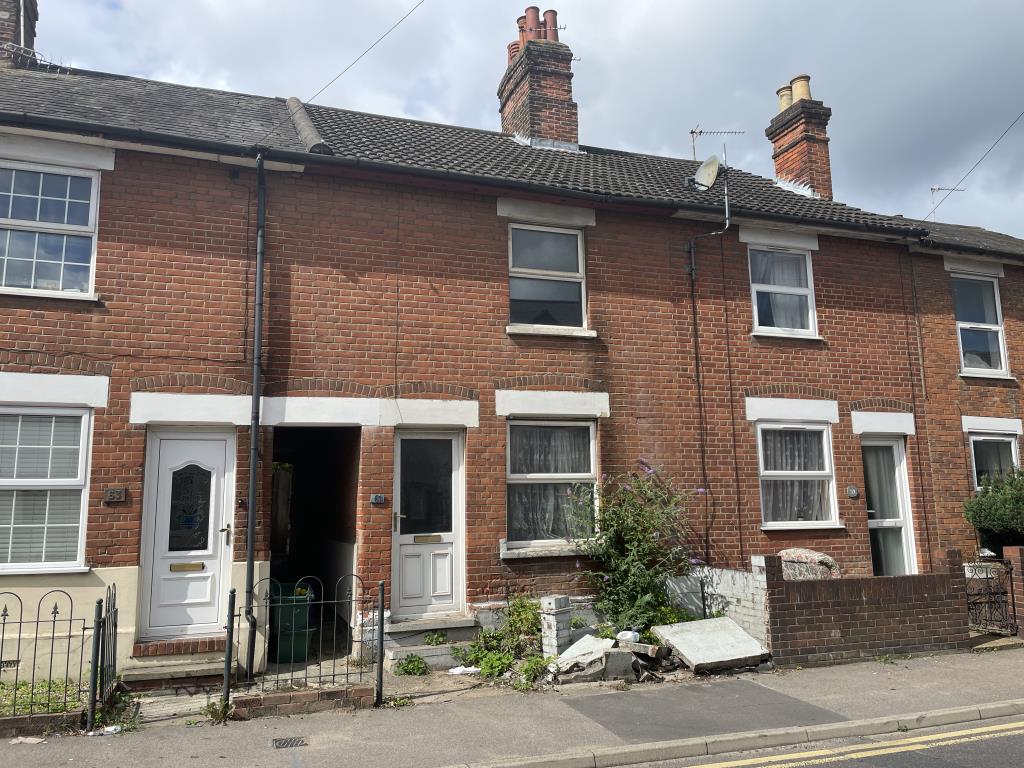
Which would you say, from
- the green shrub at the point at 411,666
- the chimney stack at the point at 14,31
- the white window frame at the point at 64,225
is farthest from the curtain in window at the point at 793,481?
the chimney stack at the point at 14,31

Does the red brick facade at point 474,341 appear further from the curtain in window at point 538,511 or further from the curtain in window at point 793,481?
the curtain in window at point 538,511

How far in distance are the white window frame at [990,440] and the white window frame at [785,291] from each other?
310 centimetres

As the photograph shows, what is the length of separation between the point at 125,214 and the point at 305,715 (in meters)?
5.53

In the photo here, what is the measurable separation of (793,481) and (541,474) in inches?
145

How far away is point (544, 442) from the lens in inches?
388

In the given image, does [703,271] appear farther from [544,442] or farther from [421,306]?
[421,306]

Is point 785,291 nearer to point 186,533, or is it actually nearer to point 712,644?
point 712,644

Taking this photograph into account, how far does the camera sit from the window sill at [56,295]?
794 cm

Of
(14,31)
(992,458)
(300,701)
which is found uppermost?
(14,31)

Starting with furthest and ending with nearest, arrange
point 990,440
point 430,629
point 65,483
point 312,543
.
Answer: point 990,440, point 312,543, point 430,629, point 65,483

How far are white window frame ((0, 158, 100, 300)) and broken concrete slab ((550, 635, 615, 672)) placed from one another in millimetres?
6097

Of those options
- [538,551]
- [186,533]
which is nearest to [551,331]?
[538,551]

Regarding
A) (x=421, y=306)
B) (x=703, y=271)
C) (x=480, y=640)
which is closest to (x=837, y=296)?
(x=703, y=271)

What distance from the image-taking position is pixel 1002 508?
10.7m
